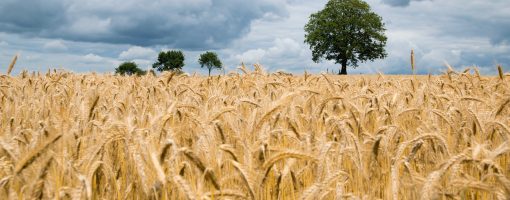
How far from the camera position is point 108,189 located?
2342 millimetres

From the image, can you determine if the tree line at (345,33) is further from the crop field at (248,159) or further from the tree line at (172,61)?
the crop field at (248,159)

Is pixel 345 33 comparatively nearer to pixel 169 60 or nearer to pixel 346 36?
pixel 346 36

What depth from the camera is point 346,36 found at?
55.4 m

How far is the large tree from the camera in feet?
181

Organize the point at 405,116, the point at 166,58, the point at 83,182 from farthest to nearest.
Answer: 1. the point at 166,58
2. the point at 405,116
3. the point at 83,182

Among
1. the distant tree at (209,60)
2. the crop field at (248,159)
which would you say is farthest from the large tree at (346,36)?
the crop field at (248,159)

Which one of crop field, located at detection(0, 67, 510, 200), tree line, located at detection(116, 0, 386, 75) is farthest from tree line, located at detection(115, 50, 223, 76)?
crop field, located at detection(0, 67, 510, 200)

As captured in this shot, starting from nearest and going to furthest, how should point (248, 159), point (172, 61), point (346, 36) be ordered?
point (248, 159) → point (346, 36) → point (172, 61)

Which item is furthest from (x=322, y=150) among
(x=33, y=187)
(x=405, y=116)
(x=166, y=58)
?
(x=166, y=58)

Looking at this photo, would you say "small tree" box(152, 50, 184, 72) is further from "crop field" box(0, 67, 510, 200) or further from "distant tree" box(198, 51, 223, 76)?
"crop field" box(0, 67, 510, 200)

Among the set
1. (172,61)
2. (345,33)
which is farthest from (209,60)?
(345,33)

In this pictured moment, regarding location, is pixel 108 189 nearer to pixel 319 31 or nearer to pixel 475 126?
pixel 475 126

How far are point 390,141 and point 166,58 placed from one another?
7934cm

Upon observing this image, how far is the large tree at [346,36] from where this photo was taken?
55.0m
